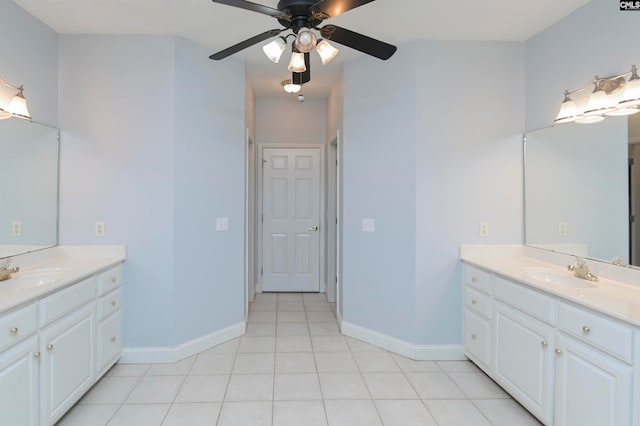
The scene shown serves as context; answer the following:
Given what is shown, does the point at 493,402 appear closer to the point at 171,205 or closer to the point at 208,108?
the point at 171,205

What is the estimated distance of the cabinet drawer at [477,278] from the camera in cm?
255

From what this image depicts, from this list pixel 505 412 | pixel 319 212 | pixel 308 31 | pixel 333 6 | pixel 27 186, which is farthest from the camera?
pixel 319 212

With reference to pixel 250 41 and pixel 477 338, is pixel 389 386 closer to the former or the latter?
pixel 477 338

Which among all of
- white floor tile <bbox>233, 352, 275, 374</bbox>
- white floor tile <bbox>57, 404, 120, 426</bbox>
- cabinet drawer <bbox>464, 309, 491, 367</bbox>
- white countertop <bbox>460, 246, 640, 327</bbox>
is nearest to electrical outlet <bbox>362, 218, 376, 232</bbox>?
white countertop <bbox>460, 246, 640, 327</bbox>

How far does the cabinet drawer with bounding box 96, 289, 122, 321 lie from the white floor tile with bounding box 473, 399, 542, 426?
2640 mm

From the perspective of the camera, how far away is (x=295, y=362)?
2867mm

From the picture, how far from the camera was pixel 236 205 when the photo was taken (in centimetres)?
336

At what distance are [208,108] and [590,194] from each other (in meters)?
3.03

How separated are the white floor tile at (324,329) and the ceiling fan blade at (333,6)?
9.25 ft

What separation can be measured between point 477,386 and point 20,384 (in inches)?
109

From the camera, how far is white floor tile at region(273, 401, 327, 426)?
6.84 ft

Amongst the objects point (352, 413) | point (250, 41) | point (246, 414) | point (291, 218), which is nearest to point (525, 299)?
point (352, 413)

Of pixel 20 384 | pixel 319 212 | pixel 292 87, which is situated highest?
pixel 292 87

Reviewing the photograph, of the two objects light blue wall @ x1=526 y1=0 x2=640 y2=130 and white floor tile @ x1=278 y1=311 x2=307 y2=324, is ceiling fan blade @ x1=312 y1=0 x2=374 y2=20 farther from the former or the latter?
white floor tile @ x1=278 y1=311 x2=307 y2=324
